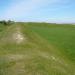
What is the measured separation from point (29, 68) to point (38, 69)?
0.58 m

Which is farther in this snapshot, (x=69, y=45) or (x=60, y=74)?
(x=69, y=45)

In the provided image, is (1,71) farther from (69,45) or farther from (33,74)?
(69,45)

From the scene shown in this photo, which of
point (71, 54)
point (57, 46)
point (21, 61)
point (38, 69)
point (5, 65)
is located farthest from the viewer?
point (57, 46)

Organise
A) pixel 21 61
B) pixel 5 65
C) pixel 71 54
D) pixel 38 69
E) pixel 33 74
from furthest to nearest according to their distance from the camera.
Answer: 1. pixel 71 54
2. pixel 21 61
3. pixel 5 65
4. pixel 38 69
5. pixel 33 74

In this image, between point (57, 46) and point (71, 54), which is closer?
point (71, 54)

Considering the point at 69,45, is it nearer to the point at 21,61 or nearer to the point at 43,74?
the point at 21,61

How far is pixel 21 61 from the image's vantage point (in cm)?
1519

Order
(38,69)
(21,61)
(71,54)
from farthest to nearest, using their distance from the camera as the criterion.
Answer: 1. (71,54)
2. (21,61)
3. (38,69)

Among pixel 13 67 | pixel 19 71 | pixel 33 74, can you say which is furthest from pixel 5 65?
pixel 33 74

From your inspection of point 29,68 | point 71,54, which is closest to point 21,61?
point 29,68

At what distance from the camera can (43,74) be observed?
40.5ft

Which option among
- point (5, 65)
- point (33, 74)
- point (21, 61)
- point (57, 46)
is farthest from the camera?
point (57, 46)

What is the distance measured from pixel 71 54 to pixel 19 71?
40.6 feet

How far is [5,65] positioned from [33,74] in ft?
8.85
